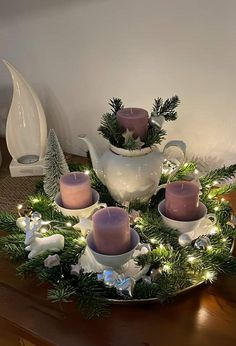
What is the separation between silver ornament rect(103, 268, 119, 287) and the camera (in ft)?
2.10

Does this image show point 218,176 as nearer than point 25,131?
Yes

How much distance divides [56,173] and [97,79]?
321 millimetres

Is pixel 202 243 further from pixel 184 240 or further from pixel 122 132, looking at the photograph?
pixel 122 132

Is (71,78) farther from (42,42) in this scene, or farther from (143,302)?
(143,302)

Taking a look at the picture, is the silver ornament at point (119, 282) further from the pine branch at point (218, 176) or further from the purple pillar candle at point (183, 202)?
the pine branch at point (218, 176)

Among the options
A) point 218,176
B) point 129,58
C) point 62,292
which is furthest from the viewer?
point 129,58

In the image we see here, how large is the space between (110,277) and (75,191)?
0.64 ft

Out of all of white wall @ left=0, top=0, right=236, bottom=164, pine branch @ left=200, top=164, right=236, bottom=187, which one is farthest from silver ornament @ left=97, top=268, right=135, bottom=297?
white wall @ left=0, top=0, right=236, bottom=164

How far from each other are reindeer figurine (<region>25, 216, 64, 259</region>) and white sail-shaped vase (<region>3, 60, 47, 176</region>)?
38cm

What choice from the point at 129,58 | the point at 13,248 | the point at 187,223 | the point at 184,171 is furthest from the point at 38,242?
the point at 129,58

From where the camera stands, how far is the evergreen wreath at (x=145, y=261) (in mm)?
640

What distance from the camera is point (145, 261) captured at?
69cm

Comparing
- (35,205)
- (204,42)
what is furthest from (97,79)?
(35,205)

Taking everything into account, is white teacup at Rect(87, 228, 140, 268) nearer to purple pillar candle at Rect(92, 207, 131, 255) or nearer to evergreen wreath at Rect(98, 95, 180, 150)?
purple pillar candle at Rect(92, 207, 131, 255)
